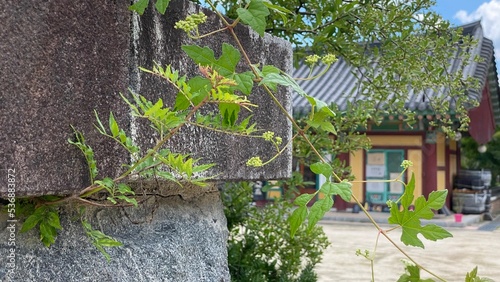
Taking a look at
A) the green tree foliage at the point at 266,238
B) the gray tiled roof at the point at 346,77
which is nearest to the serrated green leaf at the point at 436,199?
the green tree foliage at the point at 266,238

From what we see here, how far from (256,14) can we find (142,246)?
50 centimetres

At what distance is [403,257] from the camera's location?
7.66m

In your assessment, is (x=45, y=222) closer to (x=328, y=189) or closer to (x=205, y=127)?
(x=205, y=127)

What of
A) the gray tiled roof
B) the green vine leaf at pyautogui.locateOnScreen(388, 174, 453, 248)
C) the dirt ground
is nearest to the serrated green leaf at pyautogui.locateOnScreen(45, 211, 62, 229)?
the green vine leaf at pyautogui.locateOnScreen(388, 174, 453, 248)

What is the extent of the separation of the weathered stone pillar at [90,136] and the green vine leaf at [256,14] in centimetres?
25

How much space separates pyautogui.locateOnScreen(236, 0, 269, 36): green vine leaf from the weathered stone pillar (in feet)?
0.81

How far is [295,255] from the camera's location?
312 centimetres

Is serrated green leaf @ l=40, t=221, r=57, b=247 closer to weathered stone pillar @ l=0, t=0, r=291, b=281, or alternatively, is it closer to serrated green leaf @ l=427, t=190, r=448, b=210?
weathered stone pillar @ l=0, t=0, r=291, b=281

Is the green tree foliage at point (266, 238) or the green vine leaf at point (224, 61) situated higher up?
the green vine leaf at point (224, 61)

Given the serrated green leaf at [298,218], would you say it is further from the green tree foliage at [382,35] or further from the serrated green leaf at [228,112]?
the green tree foliage at [382,35]

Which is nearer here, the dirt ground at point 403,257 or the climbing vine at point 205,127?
the climbing vine at point 205,127

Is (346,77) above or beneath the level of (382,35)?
above

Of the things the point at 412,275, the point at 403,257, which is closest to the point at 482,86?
the point at 403,257

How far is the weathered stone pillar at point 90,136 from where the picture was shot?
0.86 m
